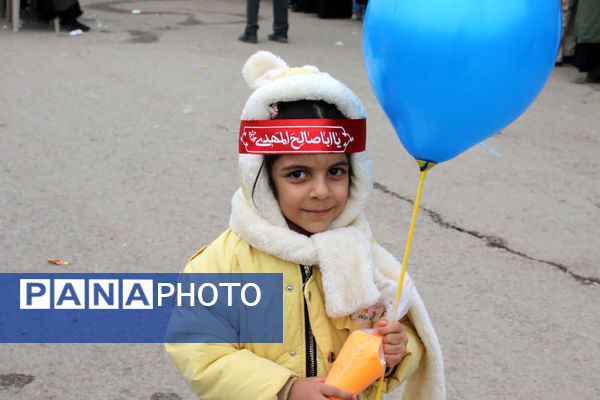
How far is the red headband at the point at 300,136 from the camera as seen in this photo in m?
1.83

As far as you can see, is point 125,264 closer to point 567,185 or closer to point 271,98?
point 271,98

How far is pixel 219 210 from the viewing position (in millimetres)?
4242

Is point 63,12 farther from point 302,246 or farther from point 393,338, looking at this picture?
point 393,338

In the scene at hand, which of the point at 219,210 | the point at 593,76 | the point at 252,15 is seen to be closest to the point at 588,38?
the point at 593,76

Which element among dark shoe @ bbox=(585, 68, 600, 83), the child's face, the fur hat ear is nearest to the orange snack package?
the child's face

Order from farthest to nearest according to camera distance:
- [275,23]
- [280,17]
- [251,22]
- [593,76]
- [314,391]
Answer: [275,23]
[280,17]
[251,22]
[593,76]
[314,391]

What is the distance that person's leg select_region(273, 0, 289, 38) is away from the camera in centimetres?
877

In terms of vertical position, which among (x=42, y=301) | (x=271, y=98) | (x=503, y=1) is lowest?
(x=42, y=301)

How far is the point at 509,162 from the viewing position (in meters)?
5.25

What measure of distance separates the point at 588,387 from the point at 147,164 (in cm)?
295

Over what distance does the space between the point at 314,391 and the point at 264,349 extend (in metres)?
0.18

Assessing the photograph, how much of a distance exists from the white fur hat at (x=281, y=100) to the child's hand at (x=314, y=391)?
38cm

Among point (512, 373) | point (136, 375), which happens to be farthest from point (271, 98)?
point (512, 373)

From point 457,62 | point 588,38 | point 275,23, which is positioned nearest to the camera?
point 457,62
